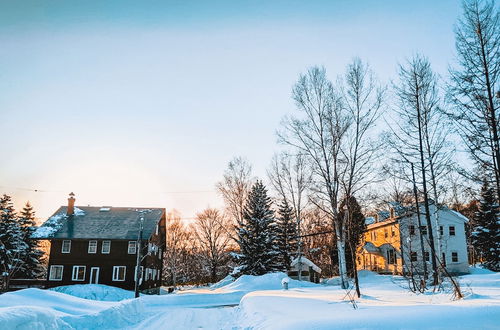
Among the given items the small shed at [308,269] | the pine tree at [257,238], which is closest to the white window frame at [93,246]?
the pine tree at [257,238]

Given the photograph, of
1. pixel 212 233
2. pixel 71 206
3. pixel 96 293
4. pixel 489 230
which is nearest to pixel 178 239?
pixel 212 233

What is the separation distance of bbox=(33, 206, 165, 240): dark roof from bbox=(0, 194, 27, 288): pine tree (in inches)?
118

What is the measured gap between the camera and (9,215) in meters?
39.2

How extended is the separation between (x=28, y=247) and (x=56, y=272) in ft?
19.6

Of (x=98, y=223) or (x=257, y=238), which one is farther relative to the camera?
(x=257, y=238)

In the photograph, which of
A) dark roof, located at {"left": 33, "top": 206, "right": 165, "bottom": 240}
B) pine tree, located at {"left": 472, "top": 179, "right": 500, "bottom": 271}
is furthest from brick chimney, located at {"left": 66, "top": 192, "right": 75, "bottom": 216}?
pine tree, located at {"left": 472, "top": 179, "right": 500, "bottom": 271}

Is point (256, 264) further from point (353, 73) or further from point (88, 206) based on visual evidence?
point (353, 73)

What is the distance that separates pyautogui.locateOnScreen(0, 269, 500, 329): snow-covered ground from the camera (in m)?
6.51

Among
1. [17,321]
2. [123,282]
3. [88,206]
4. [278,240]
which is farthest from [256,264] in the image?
[17,321]

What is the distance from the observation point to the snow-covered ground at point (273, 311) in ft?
21.4

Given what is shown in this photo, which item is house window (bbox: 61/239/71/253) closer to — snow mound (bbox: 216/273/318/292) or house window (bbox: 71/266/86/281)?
house window (bbox: 71/266/86/281)

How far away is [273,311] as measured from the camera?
10664mm

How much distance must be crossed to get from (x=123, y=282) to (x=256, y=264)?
12959 mm

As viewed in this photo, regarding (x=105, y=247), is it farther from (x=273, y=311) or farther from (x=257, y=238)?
(x=273, y=311)
